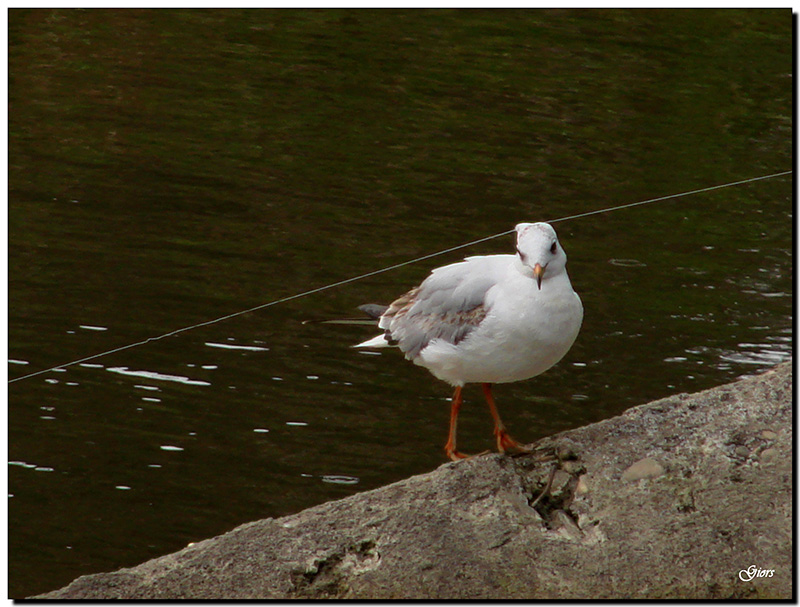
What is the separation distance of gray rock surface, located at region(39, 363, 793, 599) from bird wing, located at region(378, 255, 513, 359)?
49cm

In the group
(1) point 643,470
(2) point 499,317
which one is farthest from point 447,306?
(1) point 643,470

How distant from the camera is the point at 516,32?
13.9 metres

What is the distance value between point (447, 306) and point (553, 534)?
3.07 ft

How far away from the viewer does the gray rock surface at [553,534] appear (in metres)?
3.62

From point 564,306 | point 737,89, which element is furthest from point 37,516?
point 737,89

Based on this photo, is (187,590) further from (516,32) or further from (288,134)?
(516,32)

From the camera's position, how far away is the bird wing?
13.6 feet

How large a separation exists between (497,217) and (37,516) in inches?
176

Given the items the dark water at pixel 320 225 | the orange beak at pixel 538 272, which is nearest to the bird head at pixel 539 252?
the orange beak at pixel 538 272

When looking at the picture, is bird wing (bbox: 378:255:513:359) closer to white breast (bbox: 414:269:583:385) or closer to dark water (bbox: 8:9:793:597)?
white breast (bbox: 414:269:583:385)

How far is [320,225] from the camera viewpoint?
8492mm
